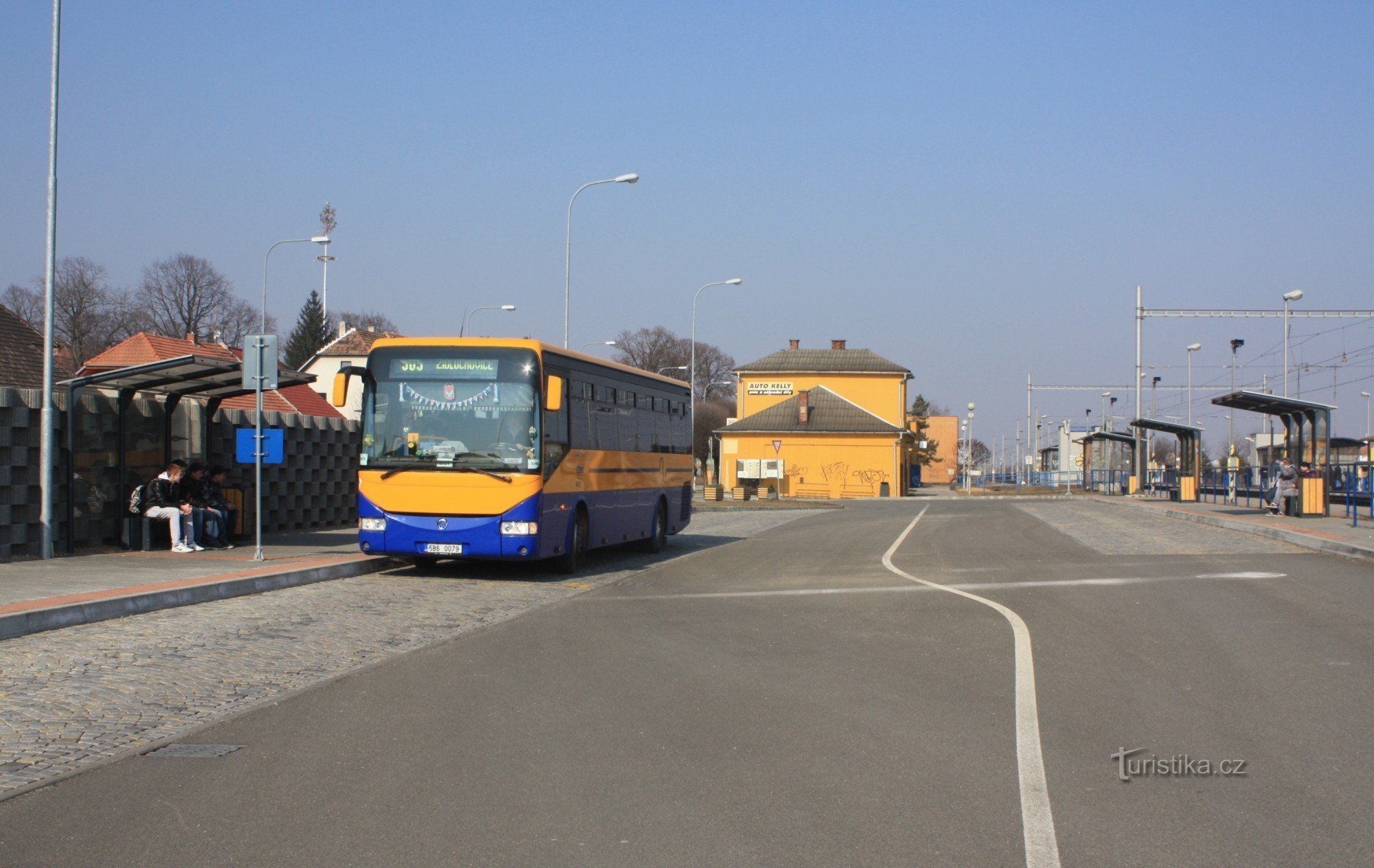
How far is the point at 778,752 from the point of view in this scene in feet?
21.0

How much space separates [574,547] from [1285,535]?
13946 millimetres

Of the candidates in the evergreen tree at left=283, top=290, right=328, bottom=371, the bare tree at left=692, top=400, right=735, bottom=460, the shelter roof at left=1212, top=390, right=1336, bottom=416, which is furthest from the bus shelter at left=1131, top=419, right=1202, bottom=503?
the evergreen tree at left=283, top=290, right=328, bottom=371

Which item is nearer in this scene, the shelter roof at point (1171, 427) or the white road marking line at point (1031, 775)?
the white road marking line at point (1031, 775)

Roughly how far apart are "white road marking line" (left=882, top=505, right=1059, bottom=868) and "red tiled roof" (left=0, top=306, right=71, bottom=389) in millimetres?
34219

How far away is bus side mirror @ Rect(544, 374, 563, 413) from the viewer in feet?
51.0

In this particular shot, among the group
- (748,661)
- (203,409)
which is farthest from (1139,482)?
(748,661)

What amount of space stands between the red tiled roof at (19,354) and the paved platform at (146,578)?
22.7 metres

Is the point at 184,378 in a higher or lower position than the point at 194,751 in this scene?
higher

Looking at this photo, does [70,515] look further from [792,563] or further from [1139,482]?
[1139,482]

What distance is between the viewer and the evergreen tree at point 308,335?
10025 centimetres

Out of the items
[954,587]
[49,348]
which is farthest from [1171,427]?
[49,348]

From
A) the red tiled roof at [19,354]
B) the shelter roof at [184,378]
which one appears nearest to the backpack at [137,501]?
the shelter roof at [184,378]

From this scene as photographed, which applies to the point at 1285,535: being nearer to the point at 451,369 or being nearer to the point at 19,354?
the point at 451,369

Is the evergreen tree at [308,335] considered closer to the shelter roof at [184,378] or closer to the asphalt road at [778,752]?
the shelter roof at [184,378]
